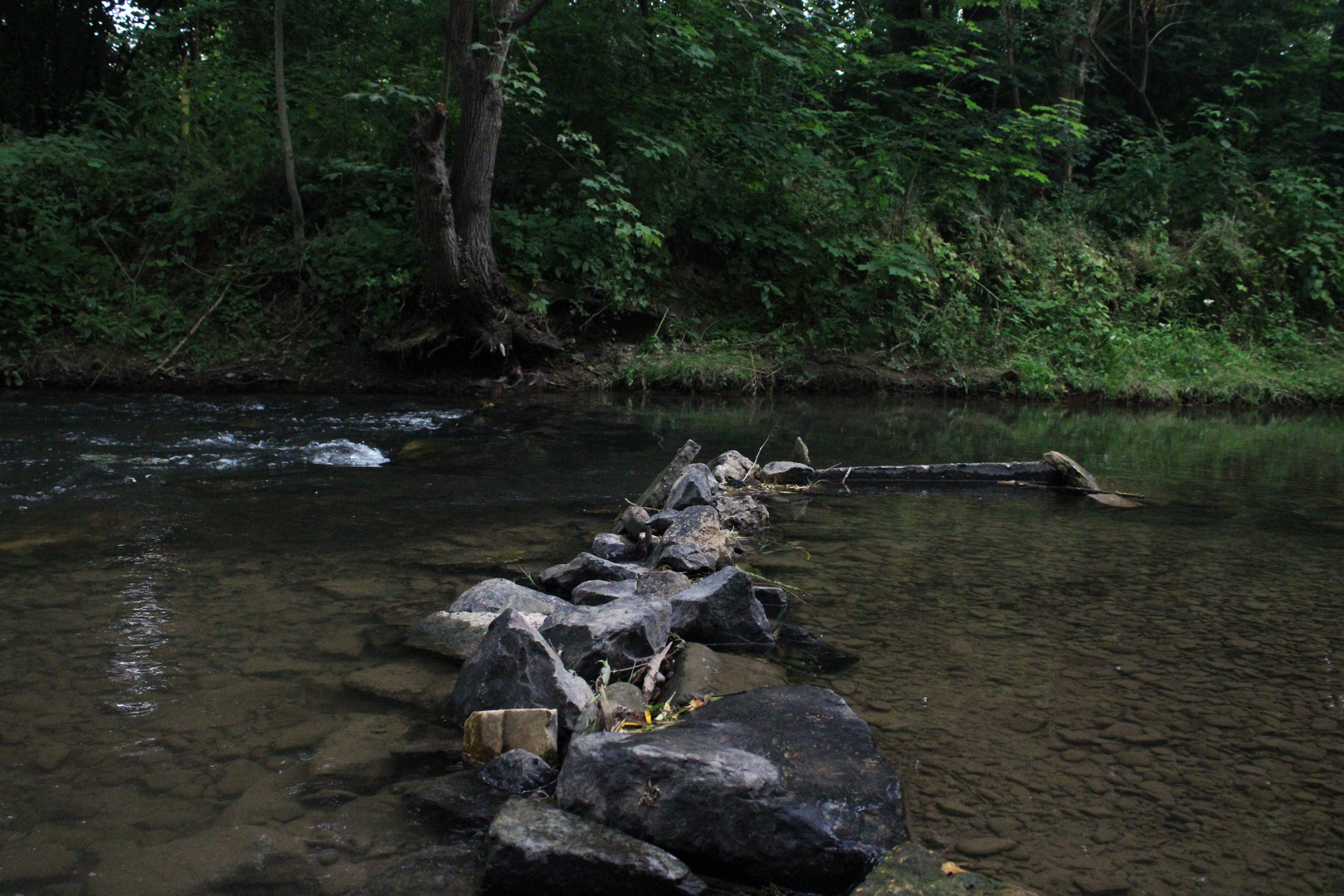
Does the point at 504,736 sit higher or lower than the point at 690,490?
lower

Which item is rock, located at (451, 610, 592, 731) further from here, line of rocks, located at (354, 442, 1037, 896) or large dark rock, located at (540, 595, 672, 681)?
large dark rock, located at (540, 595, 672, 681)

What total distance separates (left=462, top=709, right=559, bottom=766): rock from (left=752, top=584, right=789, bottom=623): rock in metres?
1.36

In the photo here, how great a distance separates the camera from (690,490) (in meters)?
4.95

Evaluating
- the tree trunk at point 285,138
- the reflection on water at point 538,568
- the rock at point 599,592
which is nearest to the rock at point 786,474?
the reflection on water at point 538,568

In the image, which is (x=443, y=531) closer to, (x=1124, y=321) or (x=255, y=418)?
(x=255, y=418)

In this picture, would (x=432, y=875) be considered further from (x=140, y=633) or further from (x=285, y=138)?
(x=285, y=138)

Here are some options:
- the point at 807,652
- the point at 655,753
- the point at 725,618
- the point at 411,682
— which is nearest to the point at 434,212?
the point at 725,618

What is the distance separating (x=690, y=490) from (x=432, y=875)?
10.3ft

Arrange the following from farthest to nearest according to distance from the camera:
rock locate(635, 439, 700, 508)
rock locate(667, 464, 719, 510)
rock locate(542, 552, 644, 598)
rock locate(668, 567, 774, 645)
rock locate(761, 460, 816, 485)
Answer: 1. rock locate(761, 460, 816, 485)
2. rock locate(635, 439, 700, 508)
3. rock locate(667, 464, 719, 510)
4. rock locate(542, 552, 644, 598)
5. rock locate(668, 567, 774, 645)

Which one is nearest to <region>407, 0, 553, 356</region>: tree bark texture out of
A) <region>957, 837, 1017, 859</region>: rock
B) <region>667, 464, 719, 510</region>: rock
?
<region>667, 464, 719, 510</region>: rock

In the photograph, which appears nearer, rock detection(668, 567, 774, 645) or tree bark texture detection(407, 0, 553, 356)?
rock detection(668, 567, 774, 645)

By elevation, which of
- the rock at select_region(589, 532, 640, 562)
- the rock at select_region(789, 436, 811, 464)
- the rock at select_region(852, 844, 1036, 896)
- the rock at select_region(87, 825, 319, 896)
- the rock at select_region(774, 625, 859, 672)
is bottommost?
the rock at select_region(87, 825, 319, 896)

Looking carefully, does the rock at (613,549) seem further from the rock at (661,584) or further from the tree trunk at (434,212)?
the tree trunk at (434,212)

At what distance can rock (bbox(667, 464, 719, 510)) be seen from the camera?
4922mm
